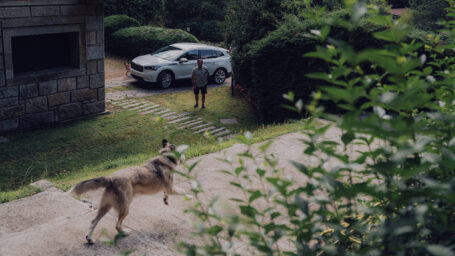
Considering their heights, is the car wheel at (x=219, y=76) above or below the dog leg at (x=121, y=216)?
below

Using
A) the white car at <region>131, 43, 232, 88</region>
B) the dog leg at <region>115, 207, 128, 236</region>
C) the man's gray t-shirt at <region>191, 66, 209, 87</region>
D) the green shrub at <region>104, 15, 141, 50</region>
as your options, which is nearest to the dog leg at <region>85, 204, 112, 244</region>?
the dog leg at <region>115, 207, 128, 236</region>

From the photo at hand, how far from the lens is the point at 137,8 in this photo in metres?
29.5

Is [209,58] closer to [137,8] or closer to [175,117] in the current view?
[175,117]

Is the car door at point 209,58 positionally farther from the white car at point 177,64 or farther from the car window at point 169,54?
the car window at point 169,54

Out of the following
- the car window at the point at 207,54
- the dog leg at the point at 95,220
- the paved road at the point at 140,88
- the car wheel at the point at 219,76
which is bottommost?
the paved road at the point at 140,88

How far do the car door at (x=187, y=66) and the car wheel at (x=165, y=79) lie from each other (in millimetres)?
295

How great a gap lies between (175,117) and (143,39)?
10073 mm

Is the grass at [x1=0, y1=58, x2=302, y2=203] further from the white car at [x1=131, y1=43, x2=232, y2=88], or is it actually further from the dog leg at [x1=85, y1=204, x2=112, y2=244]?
the white car at [x1=131, y1=43, x2=232, y2=88]

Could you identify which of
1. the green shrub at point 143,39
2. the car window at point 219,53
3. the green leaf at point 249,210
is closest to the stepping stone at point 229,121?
the car window at point 219,53

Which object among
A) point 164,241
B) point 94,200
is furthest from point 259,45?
point 164,241

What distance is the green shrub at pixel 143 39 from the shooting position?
894 inches

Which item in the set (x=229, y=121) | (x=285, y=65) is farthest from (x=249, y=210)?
(x=229, y=121)

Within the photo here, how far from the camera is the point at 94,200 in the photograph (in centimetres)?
670

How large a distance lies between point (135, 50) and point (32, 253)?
1912 cm
